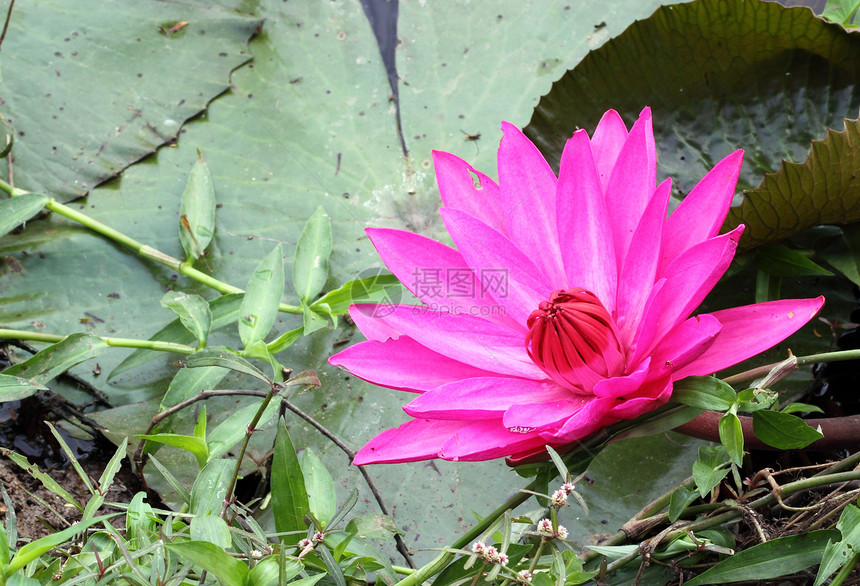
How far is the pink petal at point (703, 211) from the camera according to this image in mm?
663

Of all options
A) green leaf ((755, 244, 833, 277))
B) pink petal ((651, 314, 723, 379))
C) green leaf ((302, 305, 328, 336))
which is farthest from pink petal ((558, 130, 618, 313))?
green leaf ((302, 305, 328, 336))

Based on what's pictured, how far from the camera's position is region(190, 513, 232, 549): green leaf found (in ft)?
1.89

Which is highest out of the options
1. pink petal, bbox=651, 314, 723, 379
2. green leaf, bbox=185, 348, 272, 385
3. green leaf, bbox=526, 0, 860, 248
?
green leaf, bbox=526, 0, 860, 248

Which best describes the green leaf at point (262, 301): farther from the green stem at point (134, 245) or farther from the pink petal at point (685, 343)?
the pink petal at point (685, 343)

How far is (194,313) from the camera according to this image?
3.32ft

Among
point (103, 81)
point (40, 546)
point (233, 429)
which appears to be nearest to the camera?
point (40, 546)

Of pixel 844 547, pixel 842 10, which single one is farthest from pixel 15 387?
pixel 842 10

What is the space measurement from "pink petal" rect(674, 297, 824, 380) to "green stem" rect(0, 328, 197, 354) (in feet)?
2.50

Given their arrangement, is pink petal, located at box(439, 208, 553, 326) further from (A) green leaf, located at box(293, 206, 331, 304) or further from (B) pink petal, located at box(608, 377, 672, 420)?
(A) green leaf, located at box(293, 206, 331, 304)

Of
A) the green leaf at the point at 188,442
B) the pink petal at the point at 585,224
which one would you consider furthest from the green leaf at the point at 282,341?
the pink petal at the point at 585,224

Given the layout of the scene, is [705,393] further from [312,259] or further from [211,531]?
[312,259]

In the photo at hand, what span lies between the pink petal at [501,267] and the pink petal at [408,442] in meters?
0.16

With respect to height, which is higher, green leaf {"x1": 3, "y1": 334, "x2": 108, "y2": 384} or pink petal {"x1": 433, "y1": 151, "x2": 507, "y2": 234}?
pink petal {"x1": 433, "y1": 151, "x2": 507, "y2": 234}

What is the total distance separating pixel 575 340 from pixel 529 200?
0.21m
